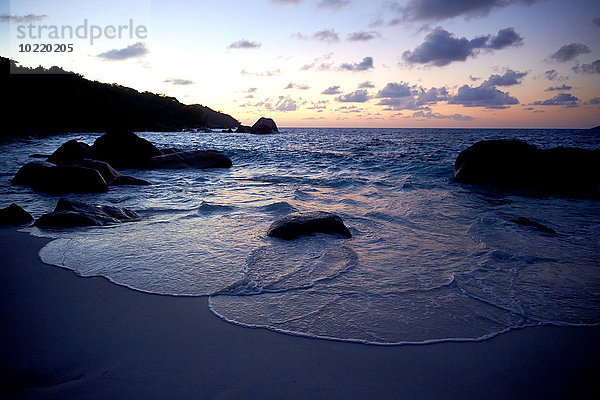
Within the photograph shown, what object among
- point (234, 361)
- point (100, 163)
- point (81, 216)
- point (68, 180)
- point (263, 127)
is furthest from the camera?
point (263, 127)

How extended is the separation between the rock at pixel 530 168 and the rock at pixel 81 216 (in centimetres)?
915

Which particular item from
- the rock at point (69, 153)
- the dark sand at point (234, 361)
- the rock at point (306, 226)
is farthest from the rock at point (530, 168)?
the rock at point (69, 153)

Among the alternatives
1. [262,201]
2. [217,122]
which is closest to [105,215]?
[262,201]

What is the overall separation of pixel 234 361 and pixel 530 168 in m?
10.1

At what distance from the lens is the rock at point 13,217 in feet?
13.5

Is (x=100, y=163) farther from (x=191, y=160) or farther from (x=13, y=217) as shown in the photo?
(x=13, y=217)

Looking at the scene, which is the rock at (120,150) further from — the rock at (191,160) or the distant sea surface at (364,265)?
the distant sea surface at (364,265)

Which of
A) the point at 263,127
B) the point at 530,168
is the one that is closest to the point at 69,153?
the point at 530,168

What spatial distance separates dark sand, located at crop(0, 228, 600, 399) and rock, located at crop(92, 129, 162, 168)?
1115cm

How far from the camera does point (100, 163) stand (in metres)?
8.18

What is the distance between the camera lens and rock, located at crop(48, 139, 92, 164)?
34.5 ft

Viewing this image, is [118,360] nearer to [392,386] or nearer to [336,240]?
[392,386]

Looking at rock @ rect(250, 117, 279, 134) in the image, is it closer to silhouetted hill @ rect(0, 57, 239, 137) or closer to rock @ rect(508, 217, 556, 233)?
silhouetted hill @ rect(0, 57, 239, 137)

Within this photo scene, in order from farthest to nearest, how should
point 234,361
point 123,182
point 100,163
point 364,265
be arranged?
point 100,163 → point 123,182 → point 364,265 → point 234,361
